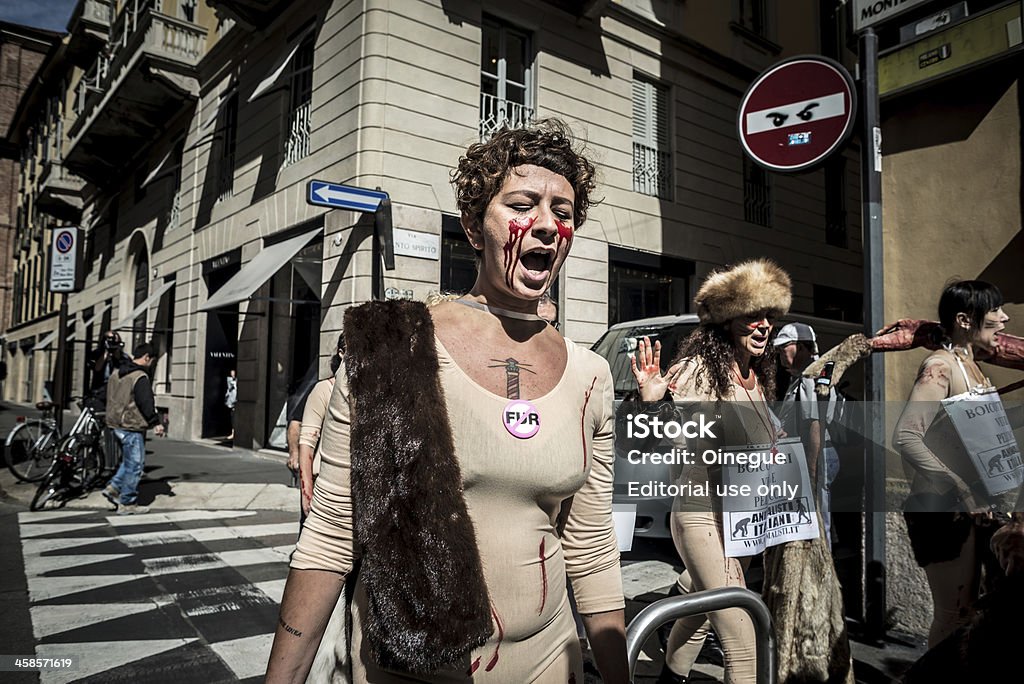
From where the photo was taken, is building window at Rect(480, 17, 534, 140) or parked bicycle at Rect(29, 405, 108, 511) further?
building window at Rect(480, 17, 534, 140)

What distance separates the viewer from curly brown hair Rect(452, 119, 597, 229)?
1.55 metres

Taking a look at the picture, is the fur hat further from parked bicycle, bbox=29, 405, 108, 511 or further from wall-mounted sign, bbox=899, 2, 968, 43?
parked bicycle, bbox=29, 405, 108, 511

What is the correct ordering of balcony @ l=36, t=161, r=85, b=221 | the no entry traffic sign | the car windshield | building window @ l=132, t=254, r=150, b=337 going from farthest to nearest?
balcony @ l=36, t=161, r=85, b=221
building window @ l=132, t=254, r=150, b=337
the car windshield
the no entry traffic sign

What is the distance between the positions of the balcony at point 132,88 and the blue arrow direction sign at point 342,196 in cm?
951

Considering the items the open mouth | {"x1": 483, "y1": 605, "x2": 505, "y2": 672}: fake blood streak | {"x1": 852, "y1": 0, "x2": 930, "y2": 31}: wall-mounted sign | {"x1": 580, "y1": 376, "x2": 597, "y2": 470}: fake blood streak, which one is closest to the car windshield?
{"x1": 852, "y1": 0, "x2": 930, "y2": 31}: wall-mounted sign

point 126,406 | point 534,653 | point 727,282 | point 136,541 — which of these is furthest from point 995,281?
point 126,406

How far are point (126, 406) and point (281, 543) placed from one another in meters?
3.14

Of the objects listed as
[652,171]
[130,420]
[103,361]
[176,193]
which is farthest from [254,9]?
[130,420]

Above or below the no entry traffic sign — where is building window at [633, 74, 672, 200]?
above

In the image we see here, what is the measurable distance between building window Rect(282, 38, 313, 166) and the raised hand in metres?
10.1

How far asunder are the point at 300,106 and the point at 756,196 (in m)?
10.1

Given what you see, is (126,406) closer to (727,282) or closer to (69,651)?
(69,651)

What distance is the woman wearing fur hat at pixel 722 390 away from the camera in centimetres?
284

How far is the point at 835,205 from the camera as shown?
56.5 ft
